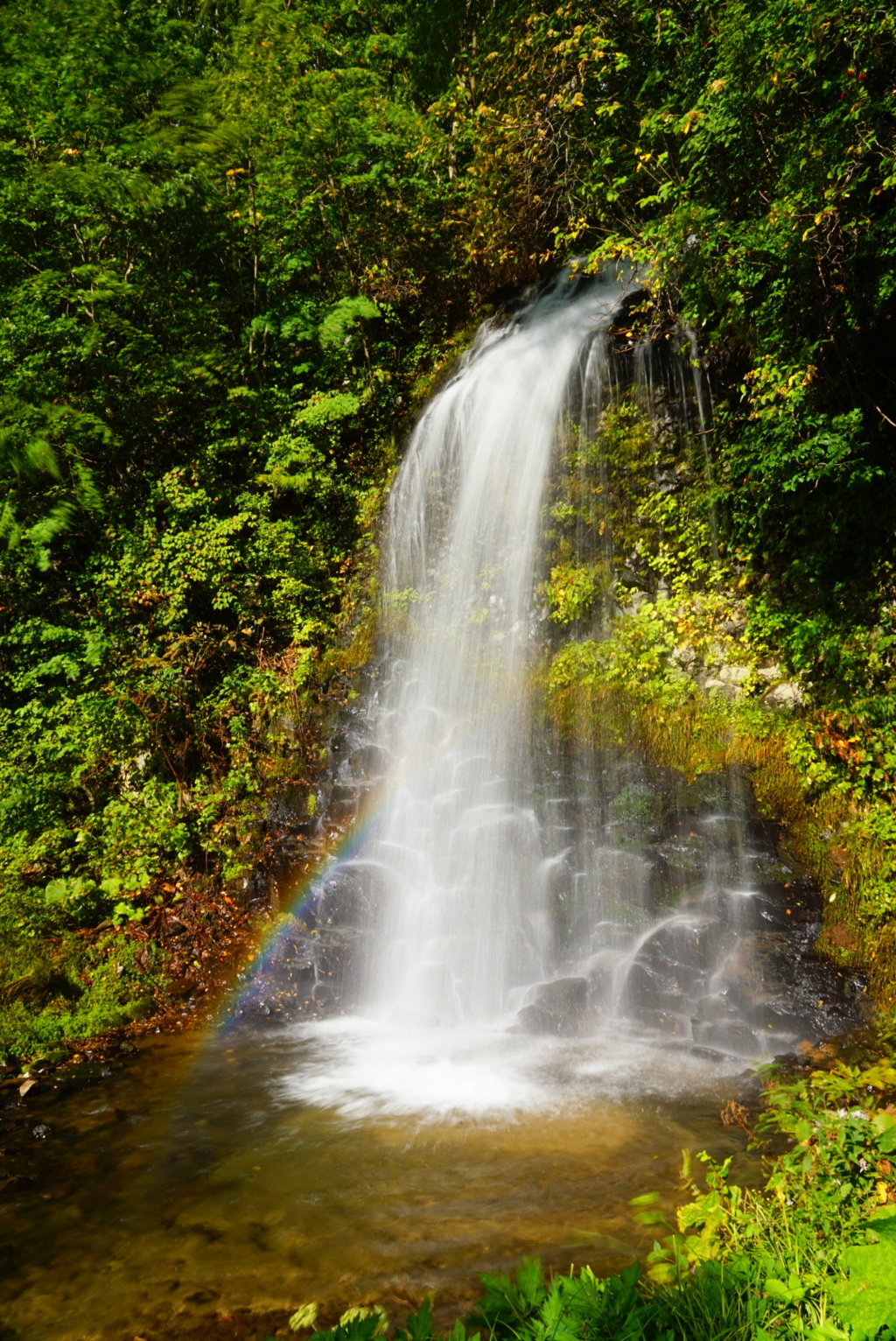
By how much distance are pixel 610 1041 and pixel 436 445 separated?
7.36 m

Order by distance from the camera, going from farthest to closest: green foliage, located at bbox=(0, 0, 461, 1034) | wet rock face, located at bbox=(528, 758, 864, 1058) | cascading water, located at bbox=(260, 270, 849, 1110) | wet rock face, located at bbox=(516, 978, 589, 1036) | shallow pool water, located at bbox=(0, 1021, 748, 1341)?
1. green foliage, located at bbox=(0, 0, 461, 1034)
2. wet rock face, located at bbox=(516, 978, 589, 1036)
3. cascading water, located at bbox=(260, 270, 849, 1110)
4. wet rock face, located at bbox=(528, 758, 864, 1058)
5. shallow pool water, located at bbox=(0, 1021, 748, 1341)

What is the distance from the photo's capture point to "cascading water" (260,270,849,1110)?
4.73 meters

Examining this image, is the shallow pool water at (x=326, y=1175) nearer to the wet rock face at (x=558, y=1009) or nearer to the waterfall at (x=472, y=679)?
the wet rock face at (x=558, y=1009)

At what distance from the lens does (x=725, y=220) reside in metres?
5.31

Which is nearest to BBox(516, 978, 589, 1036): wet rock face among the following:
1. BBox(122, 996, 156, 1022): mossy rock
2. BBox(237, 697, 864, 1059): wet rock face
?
BBox(237, 697, 864, 1059): wet rock face

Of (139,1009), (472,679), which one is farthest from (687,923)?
(139,1009)

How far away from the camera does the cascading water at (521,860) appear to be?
473cm

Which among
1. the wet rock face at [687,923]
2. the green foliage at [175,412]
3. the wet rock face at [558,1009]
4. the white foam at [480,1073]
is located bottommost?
the white foam at [480,1073]

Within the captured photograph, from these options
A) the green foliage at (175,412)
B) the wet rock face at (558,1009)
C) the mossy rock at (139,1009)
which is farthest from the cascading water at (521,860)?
the mossy rock at (139,1009)

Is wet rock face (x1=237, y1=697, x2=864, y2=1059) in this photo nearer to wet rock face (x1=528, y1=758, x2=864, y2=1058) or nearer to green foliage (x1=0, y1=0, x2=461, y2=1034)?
wet rock face (x1=528, y1=758, x2=864, y2=1058)

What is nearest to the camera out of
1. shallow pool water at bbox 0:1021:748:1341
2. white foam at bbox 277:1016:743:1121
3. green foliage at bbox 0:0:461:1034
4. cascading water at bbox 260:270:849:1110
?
shallow pool water at bbox 0:1021:748:1341

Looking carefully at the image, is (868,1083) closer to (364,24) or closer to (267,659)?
(267,659)

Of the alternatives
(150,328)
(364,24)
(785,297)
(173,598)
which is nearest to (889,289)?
(785,297)

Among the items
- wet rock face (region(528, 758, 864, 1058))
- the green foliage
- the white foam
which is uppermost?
the green foliage
